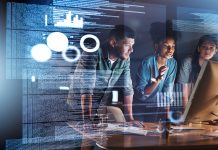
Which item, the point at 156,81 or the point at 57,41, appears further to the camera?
the point at 156,81

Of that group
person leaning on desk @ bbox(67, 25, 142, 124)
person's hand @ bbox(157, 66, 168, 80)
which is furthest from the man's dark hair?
person's hand @ bbox(157, 66, 168, 80)

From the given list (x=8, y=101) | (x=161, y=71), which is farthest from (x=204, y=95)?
(x=8, y=101)

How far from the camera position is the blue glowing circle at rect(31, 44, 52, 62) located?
1753mm

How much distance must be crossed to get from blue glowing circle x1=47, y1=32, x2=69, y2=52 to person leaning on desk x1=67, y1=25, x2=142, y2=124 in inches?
5.7

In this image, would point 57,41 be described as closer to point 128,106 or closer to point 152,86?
point 128,106

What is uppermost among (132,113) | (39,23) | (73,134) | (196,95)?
(39,23)

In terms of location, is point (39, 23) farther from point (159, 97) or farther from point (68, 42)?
point (159, 97)

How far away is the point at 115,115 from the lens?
1940mm

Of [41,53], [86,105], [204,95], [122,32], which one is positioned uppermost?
[122,32]

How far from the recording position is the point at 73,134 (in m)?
1.87

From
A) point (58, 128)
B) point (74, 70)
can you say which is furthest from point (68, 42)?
point (58, 128)

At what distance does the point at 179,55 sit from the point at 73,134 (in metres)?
1.03

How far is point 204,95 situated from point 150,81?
0.89m

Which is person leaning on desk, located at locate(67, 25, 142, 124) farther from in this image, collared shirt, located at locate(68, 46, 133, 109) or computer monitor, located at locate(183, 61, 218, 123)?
computer monitor, located at locate(183, 61, 218, 123)
